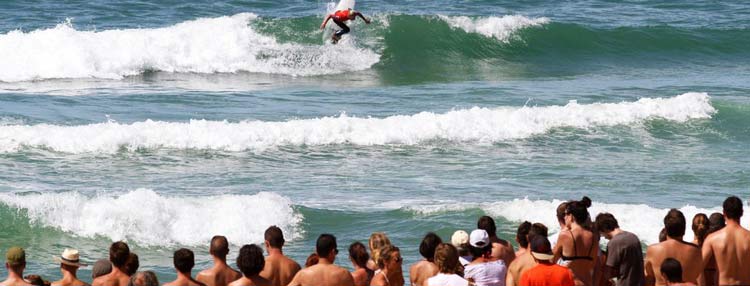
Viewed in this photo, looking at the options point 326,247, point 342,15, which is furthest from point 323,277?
point 342,15

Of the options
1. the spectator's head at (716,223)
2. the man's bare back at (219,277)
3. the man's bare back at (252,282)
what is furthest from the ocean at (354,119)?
the spectator's head at (716,223)

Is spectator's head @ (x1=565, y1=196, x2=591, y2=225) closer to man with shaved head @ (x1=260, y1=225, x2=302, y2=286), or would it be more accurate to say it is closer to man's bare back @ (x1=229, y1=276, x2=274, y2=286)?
man with shaved head @ (x1=260, y1=225, x2=302, y2=286)

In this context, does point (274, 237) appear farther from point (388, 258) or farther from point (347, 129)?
point (347, 129)

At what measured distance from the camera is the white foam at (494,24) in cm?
3825

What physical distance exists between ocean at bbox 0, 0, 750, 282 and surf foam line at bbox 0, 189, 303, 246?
34 millimetres

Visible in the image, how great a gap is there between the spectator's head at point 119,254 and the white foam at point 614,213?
7.67 m

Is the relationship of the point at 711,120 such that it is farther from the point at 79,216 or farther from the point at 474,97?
the point at 79,216

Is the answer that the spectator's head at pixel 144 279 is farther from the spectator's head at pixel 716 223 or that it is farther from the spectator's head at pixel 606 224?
the spectator's head at pixel 716 223

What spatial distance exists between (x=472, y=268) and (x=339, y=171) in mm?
11483

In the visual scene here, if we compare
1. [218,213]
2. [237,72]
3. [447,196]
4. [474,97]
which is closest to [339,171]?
[447,196]

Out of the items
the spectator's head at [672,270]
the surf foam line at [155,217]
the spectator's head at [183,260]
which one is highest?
the spectator's head at [672,270]

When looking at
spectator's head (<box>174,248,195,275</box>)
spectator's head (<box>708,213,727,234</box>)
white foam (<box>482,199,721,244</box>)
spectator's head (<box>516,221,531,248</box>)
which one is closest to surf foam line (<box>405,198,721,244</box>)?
white foam (<box>482,199,721,244</box>)

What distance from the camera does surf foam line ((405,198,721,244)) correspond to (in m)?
15.8

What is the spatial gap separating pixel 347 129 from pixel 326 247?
14599 mm
